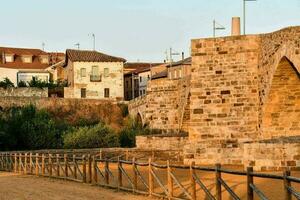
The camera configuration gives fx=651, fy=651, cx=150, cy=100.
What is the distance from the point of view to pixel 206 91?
22.8 meters

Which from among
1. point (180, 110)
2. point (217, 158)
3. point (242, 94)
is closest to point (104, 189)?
point (217, 158)

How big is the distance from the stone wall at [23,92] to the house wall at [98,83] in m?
5.12

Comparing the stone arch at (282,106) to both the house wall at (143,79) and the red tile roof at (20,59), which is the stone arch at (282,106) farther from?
the red tile roof at (20,59)

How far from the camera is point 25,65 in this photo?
7225 centimetres

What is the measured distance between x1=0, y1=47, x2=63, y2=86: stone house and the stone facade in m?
45.9

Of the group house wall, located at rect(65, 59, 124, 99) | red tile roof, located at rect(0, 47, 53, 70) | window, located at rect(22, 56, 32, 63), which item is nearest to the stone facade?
house wall, located at rect(65, 59, 124, 99)

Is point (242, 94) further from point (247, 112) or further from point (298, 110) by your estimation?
point (298, 110)

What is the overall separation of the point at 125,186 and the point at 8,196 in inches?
116

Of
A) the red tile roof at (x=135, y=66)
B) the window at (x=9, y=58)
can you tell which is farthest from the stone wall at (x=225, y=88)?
the window at (x=9, y=58)

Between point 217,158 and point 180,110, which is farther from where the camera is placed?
point 180,110

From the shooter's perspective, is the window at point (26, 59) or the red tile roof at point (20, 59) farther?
the window at point (26, 59)

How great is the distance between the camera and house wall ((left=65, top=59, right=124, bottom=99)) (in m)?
63.7

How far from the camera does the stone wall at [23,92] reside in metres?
55.3

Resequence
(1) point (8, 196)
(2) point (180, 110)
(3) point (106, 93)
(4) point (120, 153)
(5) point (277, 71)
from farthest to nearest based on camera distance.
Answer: (3) point (106, 93)
(2) point (180, 110)
(4) point (120, 153)
(5) point (277, 71)
(1) point (8, 196)
